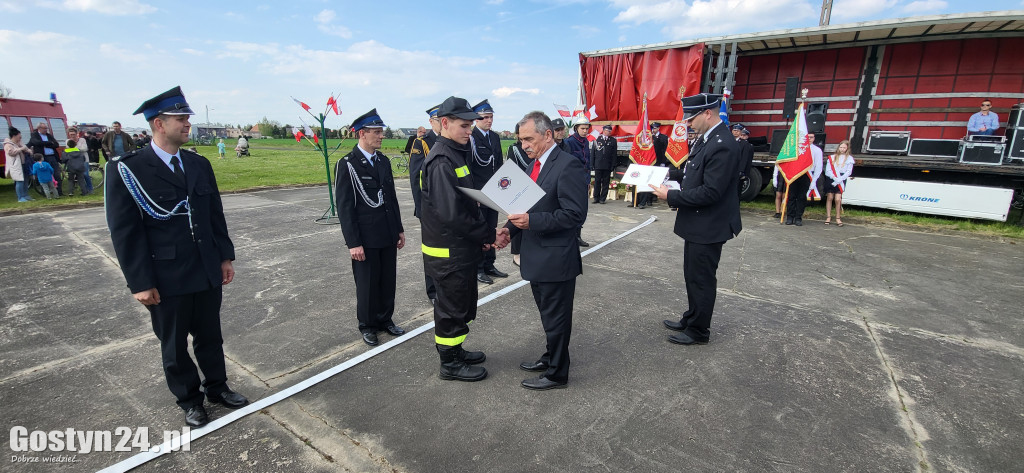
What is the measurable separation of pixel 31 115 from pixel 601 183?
16541 mm

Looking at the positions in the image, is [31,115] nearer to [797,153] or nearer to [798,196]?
[797,153]

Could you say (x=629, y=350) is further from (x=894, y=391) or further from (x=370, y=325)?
(x=370, y=325)

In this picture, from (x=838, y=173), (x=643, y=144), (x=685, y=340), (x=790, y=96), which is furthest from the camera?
(x=790, y=96)

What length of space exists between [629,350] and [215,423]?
2.73m

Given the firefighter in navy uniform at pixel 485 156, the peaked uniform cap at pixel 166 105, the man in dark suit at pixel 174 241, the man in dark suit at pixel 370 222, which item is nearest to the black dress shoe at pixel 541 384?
the man in dark suit at pixel 370 222

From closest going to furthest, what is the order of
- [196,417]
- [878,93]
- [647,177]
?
1. [196,417]
2. [647,177]
3. [878,93]

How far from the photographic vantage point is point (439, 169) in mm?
2670

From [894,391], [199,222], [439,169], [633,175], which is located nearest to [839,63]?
[633,175]

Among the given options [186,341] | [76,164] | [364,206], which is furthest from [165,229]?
[76,164]

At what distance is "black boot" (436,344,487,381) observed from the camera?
2.97m

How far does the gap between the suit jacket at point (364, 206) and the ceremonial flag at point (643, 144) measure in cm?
735

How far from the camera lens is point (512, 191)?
2549 millimetres

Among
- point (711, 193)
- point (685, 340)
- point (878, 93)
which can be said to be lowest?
point (685, 340)

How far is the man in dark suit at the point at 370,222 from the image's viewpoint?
11.0 feet
